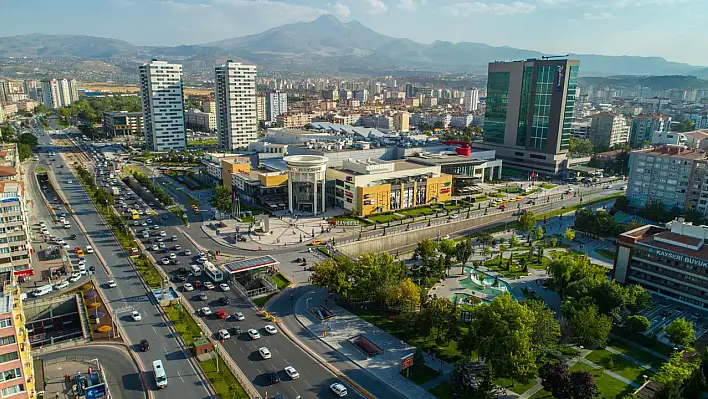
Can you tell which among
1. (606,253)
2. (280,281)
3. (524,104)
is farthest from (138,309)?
(524,104)

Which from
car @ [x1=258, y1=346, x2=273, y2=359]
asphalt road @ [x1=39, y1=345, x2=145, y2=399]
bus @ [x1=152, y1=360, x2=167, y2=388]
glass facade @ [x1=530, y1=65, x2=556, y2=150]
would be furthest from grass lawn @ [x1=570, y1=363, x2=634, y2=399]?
glass facade @ [x1=530, y1=65, x2=556, y2=150]

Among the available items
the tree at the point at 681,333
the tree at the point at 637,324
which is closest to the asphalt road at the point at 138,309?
Result: the tree at the point at 637,324

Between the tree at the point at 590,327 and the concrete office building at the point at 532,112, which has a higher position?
the concrete office building at the point at 532,112

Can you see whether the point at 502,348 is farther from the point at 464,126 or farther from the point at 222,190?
the point at 464,126

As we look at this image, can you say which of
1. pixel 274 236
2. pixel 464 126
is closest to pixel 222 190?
pixel 274 236

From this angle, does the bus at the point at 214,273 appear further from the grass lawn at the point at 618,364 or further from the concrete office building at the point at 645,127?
the concrete office building at the point at 645,127

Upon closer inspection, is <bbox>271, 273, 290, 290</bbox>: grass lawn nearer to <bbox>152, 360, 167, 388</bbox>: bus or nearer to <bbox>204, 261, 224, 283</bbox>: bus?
<bbox>204, 261, 224, 283</bbox>: bus
